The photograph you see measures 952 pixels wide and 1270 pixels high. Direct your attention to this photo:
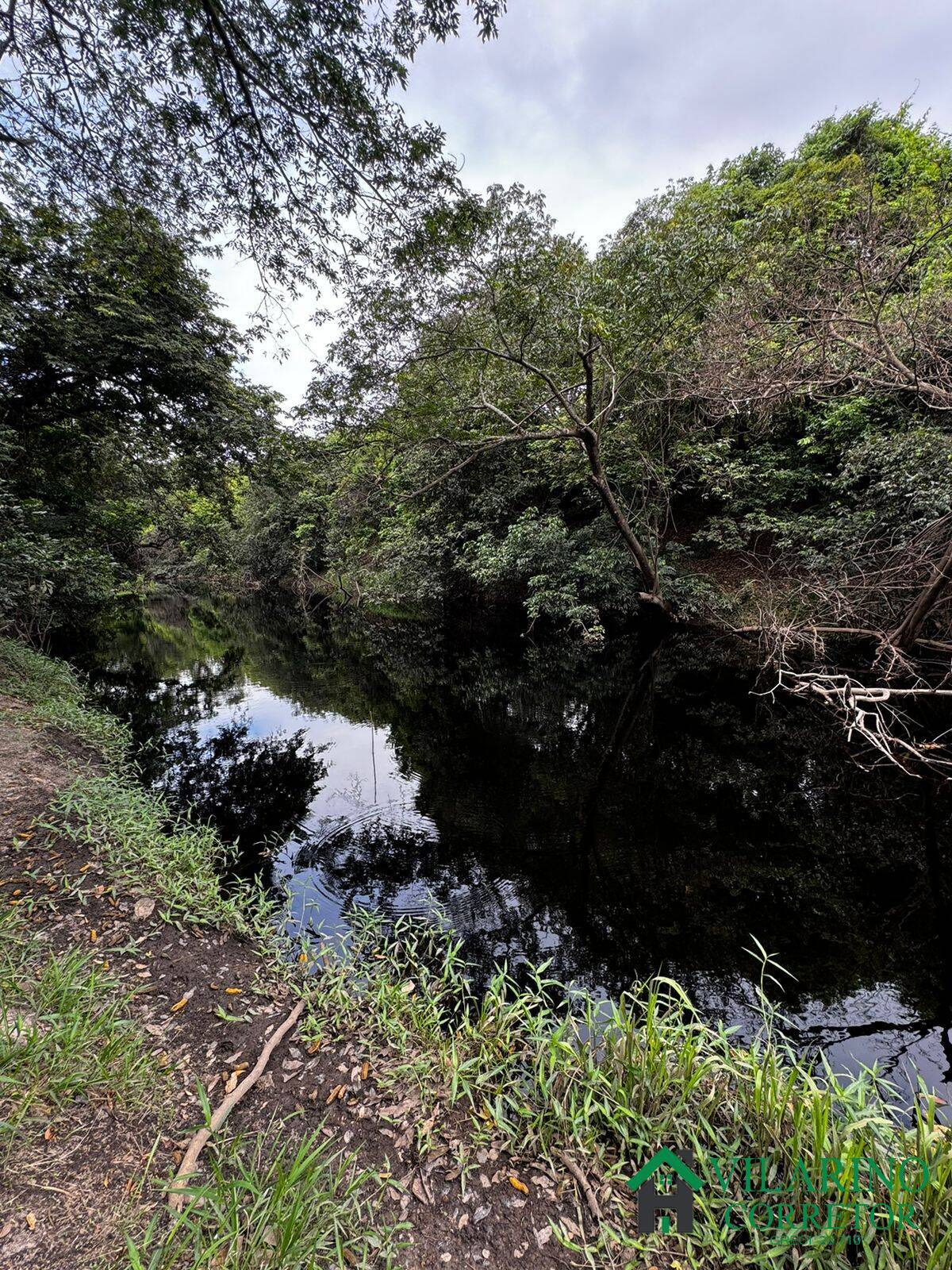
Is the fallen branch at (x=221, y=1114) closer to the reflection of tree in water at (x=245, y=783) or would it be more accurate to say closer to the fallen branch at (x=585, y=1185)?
the fallen branch at (x=585, y=1185)

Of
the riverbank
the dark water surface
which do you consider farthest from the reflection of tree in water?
the riverbank

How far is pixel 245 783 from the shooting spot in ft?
18.9

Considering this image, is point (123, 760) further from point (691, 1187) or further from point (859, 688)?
point (859, 688)

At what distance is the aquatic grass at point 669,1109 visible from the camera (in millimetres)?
1280

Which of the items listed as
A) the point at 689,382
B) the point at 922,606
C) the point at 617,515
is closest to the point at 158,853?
the point at 922,606

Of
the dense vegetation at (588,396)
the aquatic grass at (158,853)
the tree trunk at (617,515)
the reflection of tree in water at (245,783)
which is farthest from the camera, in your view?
the tree trunk at (617,515)

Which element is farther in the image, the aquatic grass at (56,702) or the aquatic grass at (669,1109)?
the aquatic grass at (56,702)

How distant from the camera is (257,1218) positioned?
4.17 feet

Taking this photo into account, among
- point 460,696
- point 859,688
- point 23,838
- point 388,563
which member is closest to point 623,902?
point 859,688

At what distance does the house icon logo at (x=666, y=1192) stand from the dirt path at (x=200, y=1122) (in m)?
0.20

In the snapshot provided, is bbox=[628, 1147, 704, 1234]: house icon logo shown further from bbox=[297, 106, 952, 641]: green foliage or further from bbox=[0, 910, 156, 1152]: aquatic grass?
bbox=[297, 106, 952, 641]: green foliage

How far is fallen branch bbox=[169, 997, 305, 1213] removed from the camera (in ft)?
4.60

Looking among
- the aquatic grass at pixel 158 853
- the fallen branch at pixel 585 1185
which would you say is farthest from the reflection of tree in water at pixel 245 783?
the fallen branch at pixel 585 1185

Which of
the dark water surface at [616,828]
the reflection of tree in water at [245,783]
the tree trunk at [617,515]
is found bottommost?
the reflection of tree in water at [245,783]
